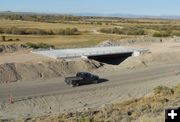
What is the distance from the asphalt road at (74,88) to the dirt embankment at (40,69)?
2190 mm

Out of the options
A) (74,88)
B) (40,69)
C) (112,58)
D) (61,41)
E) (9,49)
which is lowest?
(112,58)

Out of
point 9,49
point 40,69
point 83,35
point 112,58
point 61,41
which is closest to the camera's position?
point 40,69

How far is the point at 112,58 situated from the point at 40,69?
17.9m

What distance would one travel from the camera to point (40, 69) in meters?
45.2

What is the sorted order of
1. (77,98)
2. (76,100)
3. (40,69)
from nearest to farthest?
(76,100) < (77,98) < (40,69)

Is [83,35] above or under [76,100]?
under

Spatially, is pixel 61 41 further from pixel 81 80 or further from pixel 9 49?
pixel 81 80

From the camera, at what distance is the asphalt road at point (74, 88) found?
116 feet

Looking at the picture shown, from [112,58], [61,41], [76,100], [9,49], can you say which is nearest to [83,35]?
[61,41]

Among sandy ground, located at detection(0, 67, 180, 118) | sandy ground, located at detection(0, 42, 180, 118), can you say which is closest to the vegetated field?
sandy ground, located at detection(0, 42, 180, 118)

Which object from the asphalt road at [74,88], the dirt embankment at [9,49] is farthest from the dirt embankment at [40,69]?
the dirt embankment at [9,49]

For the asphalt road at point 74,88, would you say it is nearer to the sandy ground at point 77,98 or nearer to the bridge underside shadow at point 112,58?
the sandy ground at point 77,98

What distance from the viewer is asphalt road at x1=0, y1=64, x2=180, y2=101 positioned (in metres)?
35.4

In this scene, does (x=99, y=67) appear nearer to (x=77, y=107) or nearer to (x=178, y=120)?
(x=77, y=107)
